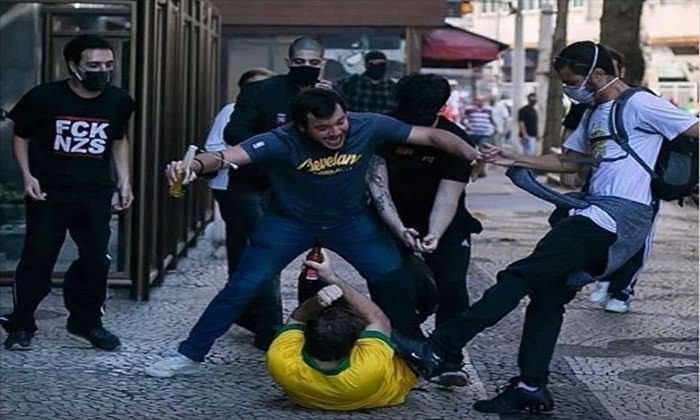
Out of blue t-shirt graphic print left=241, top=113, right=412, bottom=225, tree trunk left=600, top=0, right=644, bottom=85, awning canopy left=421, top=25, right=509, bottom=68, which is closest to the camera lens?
blue t-shirt graphic print left=241, top=113, right=412, bottom=225

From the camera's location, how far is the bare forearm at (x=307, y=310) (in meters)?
6.66

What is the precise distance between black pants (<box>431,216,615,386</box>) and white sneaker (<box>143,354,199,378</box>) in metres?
1.28

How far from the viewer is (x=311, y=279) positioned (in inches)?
282

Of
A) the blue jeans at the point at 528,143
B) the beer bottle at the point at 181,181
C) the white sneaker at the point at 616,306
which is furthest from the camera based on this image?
the blue jeans at the point at 528,143

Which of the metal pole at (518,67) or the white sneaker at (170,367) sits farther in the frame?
the metal pole at (518,67)

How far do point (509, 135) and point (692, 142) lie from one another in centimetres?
3637

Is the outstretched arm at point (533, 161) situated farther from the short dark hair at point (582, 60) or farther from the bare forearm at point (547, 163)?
the short dark hair at point (582, 60)

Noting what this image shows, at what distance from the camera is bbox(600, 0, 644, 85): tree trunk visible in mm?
19453

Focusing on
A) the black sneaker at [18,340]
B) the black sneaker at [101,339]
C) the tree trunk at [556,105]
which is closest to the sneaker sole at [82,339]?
the black sneaker at [101,339]

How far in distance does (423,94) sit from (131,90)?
10.2 feet

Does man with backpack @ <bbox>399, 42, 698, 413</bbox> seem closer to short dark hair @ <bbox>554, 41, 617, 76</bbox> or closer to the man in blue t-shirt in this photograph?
short dark hair @ <bbox>554, 41, 617, 76</bbox>

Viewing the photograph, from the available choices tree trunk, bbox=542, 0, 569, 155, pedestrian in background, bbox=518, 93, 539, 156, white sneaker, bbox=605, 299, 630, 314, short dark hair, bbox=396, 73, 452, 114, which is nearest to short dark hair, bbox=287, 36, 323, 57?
short dark hair, bbox=396, 73, 452, 114

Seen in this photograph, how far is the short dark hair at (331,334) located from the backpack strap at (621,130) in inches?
56.5

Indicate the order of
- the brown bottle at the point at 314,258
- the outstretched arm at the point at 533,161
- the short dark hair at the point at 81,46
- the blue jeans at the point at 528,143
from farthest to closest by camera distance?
the blue jeans at the point at 528,143 → the short dark hair at the point at 81,46 → the brown bottle at the point at 314,258 → the outstretched arm at the point at 533,161
